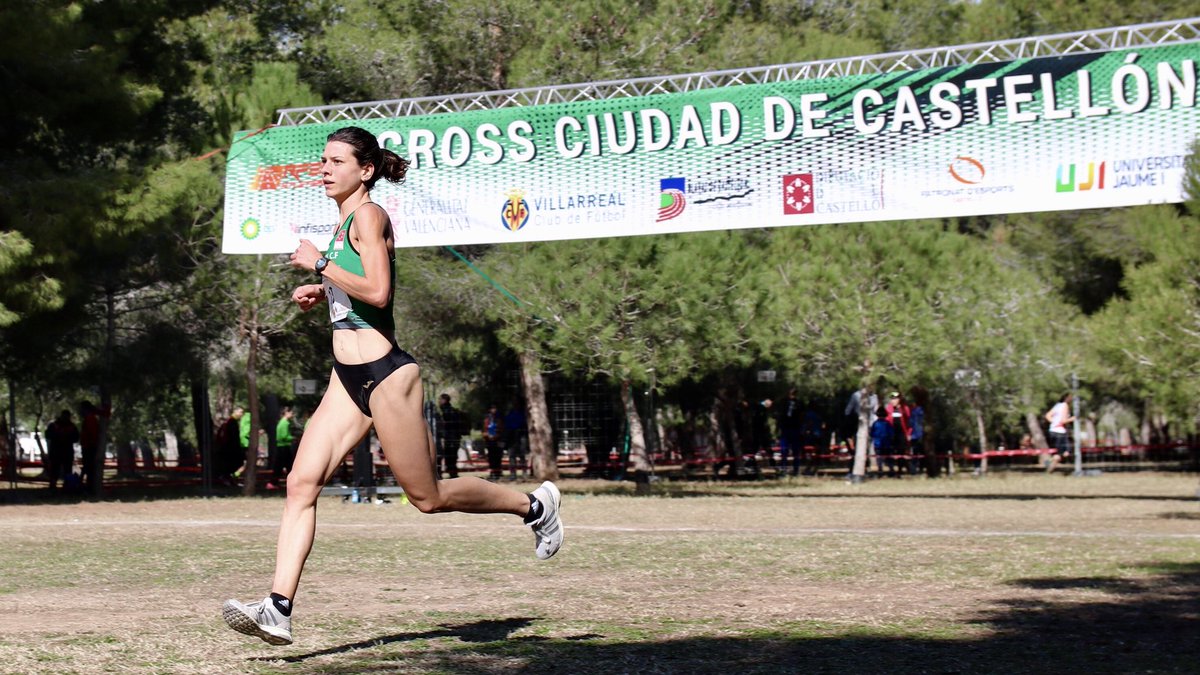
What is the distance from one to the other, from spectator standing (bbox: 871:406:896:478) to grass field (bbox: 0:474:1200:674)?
50.8ft

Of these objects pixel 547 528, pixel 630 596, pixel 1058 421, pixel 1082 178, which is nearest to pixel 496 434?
pixel 1058 421

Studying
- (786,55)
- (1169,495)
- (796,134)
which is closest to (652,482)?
(786,55)

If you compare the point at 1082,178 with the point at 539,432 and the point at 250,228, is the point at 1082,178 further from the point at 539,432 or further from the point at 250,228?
the point at 539,432

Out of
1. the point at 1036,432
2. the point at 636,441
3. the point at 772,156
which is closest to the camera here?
the point at 772,156

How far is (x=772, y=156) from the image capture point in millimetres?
16734

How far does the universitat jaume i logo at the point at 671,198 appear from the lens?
16922mm

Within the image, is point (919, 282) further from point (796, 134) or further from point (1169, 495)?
A: point (796, 134)

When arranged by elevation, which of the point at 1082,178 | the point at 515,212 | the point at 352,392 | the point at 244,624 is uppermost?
the point at 515,212

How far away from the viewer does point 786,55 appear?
26.8 metres

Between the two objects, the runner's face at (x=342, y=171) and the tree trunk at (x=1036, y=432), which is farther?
the tree trunk at (x=1036, y=432)

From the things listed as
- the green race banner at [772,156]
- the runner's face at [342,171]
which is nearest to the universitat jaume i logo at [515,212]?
the green race banner at [772,156]

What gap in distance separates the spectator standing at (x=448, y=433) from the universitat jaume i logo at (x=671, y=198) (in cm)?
993

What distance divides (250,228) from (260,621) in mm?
13581

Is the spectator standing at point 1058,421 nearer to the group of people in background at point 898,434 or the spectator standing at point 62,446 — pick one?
the group of people in background at point 898,434
